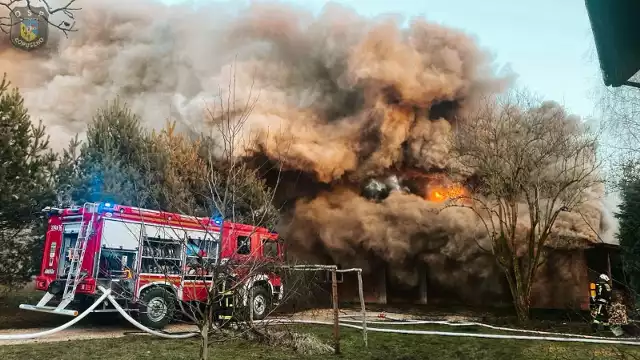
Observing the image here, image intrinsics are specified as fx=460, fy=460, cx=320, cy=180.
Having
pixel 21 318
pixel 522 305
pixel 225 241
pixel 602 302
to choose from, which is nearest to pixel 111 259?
pixel 21 318

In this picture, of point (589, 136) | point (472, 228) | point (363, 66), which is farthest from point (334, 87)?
point (589, 136)

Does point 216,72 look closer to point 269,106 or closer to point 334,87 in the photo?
point 269,106

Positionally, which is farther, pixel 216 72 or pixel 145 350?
pixel 216 72

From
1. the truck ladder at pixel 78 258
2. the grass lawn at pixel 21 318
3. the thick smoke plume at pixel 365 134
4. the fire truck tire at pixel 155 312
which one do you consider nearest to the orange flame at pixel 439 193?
the thick smoke plume at pixel 365 134

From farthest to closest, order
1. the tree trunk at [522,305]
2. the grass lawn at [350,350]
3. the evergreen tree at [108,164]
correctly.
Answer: the evergreen tree at [108,164], the tree trunk at [522,305], the grass lawn at [350,350]

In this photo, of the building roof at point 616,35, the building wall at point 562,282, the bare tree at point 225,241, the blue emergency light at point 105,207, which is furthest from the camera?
the building wall at point 562,282

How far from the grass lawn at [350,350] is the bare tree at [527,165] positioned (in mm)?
4615

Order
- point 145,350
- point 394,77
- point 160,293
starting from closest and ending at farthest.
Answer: point 145,350 → point 160,293 → point 394,77

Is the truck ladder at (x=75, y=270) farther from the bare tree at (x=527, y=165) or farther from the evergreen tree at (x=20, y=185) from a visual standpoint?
the bare tree at (x=527, y=165)

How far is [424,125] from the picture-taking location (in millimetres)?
21469

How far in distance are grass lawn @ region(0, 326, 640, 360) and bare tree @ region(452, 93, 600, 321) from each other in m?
4.61

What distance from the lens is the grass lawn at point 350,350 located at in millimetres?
6965

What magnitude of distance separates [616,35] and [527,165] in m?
11.5

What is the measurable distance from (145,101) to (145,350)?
20637 millimetres
